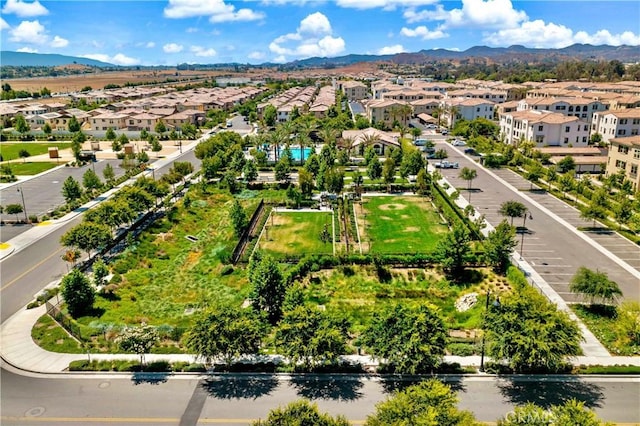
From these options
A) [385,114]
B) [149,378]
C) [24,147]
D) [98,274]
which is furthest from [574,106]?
[24,147]

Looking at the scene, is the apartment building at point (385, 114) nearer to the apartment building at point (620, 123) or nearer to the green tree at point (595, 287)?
the apartment building at point (620, 123)

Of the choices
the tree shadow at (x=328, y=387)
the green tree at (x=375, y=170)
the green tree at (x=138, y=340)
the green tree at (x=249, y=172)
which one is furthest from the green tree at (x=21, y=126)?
the tree shadow at (x=328, y=387)

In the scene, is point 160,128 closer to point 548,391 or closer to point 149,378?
point 149,378

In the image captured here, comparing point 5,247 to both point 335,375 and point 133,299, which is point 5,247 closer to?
point 133,299

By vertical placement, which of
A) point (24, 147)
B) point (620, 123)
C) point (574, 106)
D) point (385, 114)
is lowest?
point (24, 147)

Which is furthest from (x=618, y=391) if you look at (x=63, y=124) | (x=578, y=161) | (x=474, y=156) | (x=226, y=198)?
(x=63, y=124)
